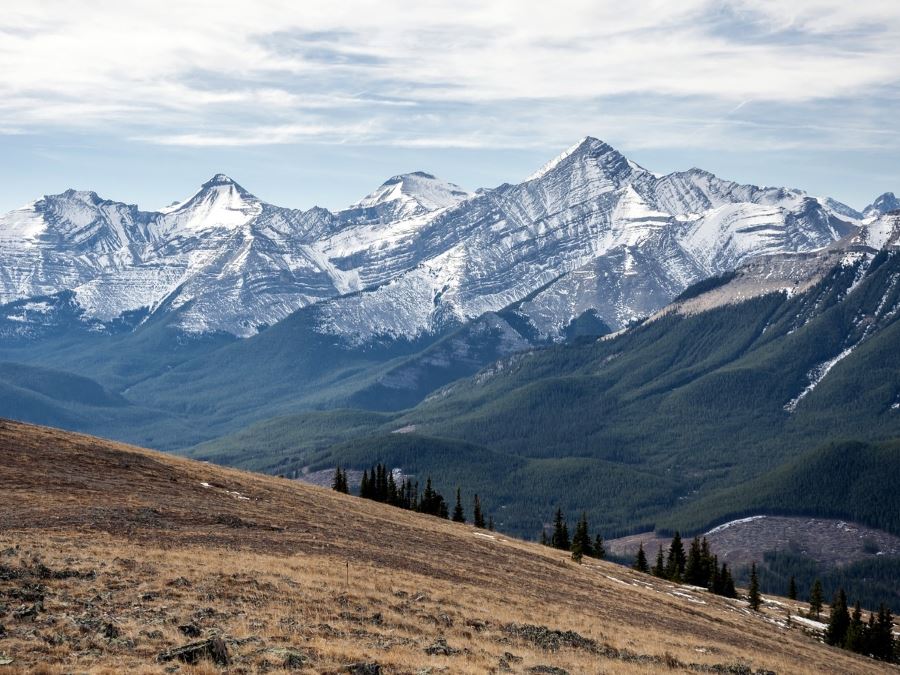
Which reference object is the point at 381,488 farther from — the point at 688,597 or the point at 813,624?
the point at 688,597

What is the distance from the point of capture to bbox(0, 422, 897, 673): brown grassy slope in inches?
1571

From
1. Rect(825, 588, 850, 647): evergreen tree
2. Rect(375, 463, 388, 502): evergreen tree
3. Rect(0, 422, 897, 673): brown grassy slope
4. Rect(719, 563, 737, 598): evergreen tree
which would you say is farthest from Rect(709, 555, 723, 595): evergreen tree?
Rect(375, 463, 388, 502): evergreen tree

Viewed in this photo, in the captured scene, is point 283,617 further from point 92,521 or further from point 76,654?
point 92,521

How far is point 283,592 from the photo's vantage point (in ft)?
161

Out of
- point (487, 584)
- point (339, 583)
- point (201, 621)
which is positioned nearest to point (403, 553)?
point (487, 584)

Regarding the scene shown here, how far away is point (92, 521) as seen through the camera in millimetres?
60500

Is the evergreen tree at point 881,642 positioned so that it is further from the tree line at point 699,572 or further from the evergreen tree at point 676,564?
the evergreen tree at point 676,564

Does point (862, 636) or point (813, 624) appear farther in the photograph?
point (813, 624)

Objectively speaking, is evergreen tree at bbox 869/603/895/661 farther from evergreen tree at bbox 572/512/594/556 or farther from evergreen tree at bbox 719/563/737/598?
evergreen tree at bbox 572/512/594/556

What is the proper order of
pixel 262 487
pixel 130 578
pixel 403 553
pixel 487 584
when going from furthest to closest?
pixel 262 487 < pixel 403 553 < pixel 487 584 < pixel 130 578

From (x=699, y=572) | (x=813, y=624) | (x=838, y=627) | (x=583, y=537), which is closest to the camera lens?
(x=838, y=627)

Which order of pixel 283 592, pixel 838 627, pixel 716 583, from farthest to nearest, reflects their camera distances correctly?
pixel 716 583
pixel 838 627
pixel 283 592

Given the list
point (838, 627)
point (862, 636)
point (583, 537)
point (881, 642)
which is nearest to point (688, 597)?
point (862, 636)

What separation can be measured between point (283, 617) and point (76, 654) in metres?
9.74
